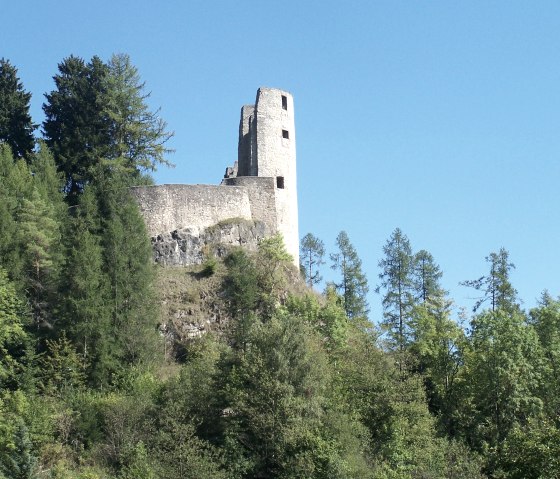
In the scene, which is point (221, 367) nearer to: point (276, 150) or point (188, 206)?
point (188, 206)

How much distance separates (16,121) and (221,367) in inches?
909

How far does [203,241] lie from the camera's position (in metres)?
51.5

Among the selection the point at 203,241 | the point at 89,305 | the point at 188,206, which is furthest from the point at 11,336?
the point at 188,206

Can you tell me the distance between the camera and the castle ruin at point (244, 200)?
5131 centimetres

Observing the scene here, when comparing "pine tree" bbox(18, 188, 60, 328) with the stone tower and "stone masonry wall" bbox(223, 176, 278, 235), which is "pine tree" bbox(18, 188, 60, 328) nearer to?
"stone masonry wall" bbox(223, 176, 278, 235)

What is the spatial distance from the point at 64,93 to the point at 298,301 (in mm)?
18127

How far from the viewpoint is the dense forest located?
121ft

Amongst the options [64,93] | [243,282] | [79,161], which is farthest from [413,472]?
[64,93]

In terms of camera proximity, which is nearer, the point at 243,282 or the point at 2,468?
the point at 2,468

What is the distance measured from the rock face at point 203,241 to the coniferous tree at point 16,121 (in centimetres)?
962

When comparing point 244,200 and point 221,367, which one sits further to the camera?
point 244,200

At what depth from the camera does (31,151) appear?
55.5 meters

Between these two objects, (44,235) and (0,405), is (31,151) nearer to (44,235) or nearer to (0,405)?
(44,235)

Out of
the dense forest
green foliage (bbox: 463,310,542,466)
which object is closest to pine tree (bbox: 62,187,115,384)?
the dense forest
